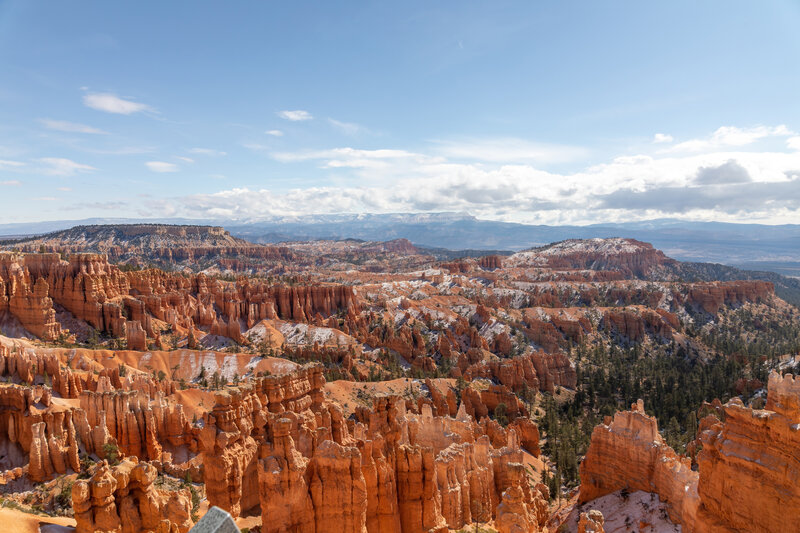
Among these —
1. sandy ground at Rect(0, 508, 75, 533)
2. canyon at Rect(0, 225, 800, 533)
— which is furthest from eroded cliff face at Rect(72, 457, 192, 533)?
sandy ground at Rect(0, 508, 75, 533)

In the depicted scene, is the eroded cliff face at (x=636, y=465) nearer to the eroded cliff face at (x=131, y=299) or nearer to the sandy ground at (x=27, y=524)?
the sandy ground at (x=27, y=524)

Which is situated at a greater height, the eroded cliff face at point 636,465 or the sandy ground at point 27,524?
the sandy ground at point 27,524

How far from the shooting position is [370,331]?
87250mm

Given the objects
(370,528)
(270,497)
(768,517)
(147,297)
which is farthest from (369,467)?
(147,297)

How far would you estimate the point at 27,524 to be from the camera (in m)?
14.9

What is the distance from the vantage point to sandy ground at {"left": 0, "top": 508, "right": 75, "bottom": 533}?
46.8ft

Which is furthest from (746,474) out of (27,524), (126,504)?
(27,524)

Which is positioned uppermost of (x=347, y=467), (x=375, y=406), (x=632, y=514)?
(x=347, y=467)

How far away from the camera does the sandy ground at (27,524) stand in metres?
14.2

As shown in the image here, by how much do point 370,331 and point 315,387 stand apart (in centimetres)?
5446

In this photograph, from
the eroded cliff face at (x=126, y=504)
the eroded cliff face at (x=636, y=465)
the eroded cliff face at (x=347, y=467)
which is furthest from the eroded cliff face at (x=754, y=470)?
the eroded cliff face at (x=126, y=504)

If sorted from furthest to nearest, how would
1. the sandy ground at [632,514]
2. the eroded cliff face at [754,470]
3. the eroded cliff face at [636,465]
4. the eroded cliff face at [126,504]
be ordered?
1. the eroded cliff face at [636,465]
2. the sandy ground at [632,514]
3. the eroded cliff face at [126,504]
4. the eroded cliff face at [754,470]

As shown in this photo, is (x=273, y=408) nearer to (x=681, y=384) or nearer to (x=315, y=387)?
(x=315, y=387)

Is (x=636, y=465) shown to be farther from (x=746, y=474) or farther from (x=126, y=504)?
(x=126, y=504)
